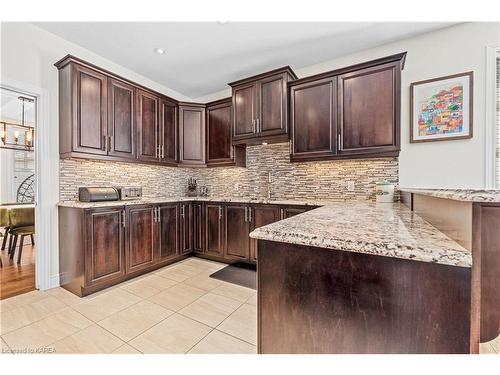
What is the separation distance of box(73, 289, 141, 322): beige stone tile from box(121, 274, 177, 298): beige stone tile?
0.07 meters

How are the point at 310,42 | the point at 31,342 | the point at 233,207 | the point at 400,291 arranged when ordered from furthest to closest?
the point at 233,207 < the point at 310,42 < the point at 31,342 < the point at 400,291

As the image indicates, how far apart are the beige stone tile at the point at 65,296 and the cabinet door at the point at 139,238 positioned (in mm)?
505

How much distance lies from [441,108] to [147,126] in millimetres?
3517

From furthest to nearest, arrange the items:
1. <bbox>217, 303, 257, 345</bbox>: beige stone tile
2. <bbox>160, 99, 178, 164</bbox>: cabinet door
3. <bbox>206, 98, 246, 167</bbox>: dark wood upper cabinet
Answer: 1. <bbox>206, 98, 246, 167</bbox>: dark wood upper cabinet
2. <bbox>160, 99, 178, 164</bbox>: cabinet door
3. <bbox>217, 303, 257, 345</bbox>: beige stone tile

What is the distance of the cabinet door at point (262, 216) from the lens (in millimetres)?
2761

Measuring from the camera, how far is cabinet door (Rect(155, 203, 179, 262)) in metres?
2.95

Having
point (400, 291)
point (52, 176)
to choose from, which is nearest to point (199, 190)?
point (52, 176)

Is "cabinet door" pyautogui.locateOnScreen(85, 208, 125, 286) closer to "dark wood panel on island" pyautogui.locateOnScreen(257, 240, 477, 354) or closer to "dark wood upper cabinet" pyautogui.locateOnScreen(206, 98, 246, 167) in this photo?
"dark wood upper cabinet" pyautogui.locateOnScreen(206, 98, 246, 167)

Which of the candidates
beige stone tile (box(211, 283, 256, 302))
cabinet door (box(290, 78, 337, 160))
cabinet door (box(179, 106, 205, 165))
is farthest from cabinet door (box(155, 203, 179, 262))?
cabinet door (box(290, 78, 337, 160))

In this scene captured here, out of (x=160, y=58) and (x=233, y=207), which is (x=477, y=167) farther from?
(x=160, y=58)

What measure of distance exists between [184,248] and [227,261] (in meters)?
0.68

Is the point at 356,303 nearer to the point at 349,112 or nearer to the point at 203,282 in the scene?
the point at 203,282

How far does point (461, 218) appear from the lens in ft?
2.29

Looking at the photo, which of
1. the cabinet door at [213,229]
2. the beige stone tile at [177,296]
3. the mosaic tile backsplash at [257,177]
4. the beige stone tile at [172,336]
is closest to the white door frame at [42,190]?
the mosaic tile backsplash at [257,177]
